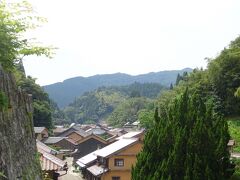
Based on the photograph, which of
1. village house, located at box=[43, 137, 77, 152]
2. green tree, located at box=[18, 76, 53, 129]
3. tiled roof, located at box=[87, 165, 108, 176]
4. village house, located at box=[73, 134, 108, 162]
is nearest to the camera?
tiled roof, located at box=[87, 165, 108, 176]

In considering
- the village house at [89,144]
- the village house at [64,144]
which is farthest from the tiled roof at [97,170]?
the village house at [64,144]

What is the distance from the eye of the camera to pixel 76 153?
185 feet

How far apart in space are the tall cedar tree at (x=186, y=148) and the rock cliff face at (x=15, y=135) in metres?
7.24

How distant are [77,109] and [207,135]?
546 feet

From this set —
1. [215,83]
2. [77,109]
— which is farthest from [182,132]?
[77,109]

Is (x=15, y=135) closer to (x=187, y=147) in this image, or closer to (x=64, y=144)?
(x=187, y=147)

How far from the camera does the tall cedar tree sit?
16.7 meters

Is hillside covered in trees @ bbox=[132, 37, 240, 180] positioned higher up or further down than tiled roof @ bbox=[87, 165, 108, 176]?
higher up

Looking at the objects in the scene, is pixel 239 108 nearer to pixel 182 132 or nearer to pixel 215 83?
pixel 215 83

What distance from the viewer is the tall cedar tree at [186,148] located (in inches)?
656

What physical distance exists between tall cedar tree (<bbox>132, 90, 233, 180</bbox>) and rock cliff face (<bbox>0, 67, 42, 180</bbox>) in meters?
7.24

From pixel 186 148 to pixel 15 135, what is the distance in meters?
9.66

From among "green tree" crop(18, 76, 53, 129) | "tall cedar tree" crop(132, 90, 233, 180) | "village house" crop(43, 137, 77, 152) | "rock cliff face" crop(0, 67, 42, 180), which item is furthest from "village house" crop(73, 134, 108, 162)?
"rock cliff face" crop(0, 67, 42, 180)

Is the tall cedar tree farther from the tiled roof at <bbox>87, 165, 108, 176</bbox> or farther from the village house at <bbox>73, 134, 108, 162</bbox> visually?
the village house at <bbox>73, 134, 108, 162</bbox>
